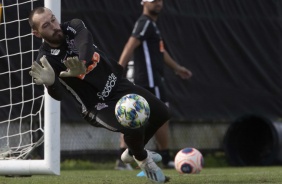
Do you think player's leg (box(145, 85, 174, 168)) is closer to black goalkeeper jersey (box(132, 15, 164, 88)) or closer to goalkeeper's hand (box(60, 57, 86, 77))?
black goalkeeper jersey (box(132, 15, 164, 88))

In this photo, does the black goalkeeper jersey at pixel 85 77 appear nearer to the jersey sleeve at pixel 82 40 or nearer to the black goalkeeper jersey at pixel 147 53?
the jersey sleeve at pixel 82 40

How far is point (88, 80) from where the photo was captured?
20.5 feet

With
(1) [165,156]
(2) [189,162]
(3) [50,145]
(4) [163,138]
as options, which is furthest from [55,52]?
(1) [165,156]

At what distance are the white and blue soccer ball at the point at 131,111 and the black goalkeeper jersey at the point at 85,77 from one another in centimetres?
44

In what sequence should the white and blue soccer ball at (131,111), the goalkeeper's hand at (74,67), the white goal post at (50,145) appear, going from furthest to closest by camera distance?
the white goal post at (50,145)
the white and blue soccer ball at (131,111)
the goalkeeper's hand at (74,67)

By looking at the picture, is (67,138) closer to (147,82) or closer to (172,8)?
(147,82)

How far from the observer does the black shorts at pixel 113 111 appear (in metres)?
6.20

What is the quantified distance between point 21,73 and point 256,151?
12.7 ft

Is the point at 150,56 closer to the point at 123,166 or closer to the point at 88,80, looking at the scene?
the point at 123,166

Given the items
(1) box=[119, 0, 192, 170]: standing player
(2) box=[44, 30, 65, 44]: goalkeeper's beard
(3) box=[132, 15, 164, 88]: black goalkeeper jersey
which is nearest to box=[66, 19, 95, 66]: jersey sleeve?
(2) box=[44, 30, 65, 44]: goalkeeper's beard

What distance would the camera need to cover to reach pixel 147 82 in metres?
9.38

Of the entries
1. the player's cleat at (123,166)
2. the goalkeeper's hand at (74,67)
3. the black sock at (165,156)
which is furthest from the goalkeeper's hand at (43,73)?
the black sock at (165,156)

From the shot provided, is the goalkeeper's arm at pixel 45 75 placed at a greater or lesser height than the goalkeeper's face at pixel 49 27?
lesser

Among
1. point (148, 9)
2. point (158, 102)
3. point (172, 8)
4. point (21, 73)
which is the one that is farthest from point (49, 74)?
point (172, 8)
